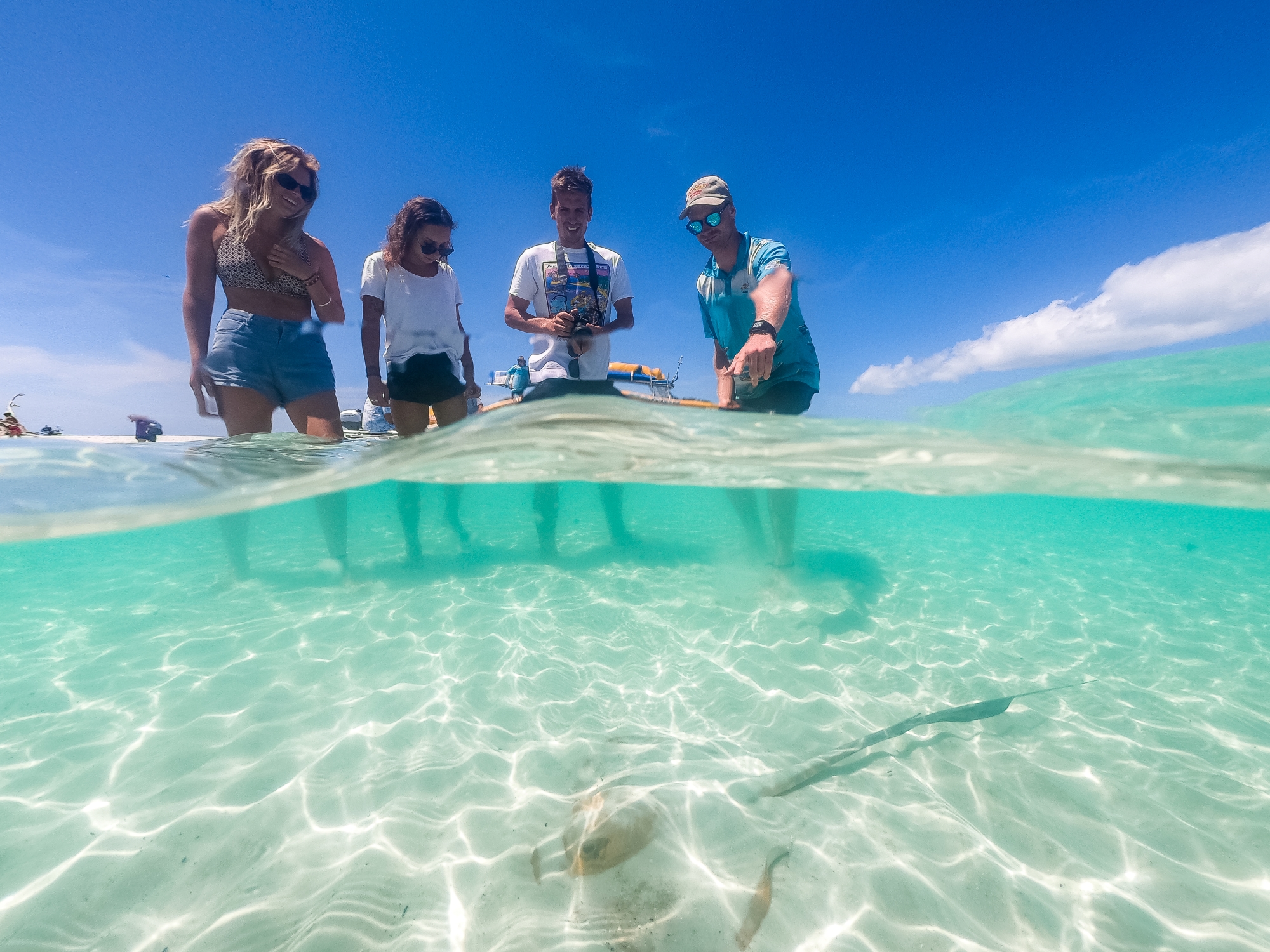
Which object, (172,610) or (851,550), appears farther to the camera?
(851,550)

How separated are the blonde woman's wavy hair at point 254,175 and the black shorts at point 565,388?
8.49 ft

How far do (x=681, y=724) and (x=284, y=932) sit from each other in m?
2.94

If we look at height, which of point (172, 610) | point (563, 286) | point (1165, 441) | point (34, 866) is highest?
point (563, 286)

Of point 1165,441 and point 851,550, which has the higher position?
point 1165,441

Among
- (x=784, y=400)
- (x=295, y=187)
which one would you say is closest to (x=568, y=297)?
(x=295, y=187)

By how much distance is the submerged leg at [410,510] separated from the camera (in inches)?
251

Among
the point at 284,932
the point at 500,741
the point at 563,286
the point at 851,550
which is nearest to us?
the point at 284,932

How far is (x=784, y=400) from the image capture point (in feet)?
17.1

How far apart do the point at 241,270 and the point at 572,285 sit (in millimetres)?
2801

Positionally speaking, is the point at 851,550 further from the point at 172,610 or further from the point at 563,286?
the point at 172,610

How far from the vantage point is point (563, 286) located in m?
4.82

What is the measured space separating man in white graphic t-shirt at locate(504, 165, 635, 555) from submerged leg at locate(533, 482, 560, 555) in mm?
2045

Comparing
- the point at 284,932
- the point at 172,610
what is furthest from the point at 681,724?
the point at 172,610

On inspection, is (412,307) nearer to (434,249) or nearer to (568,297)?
(434,249)
